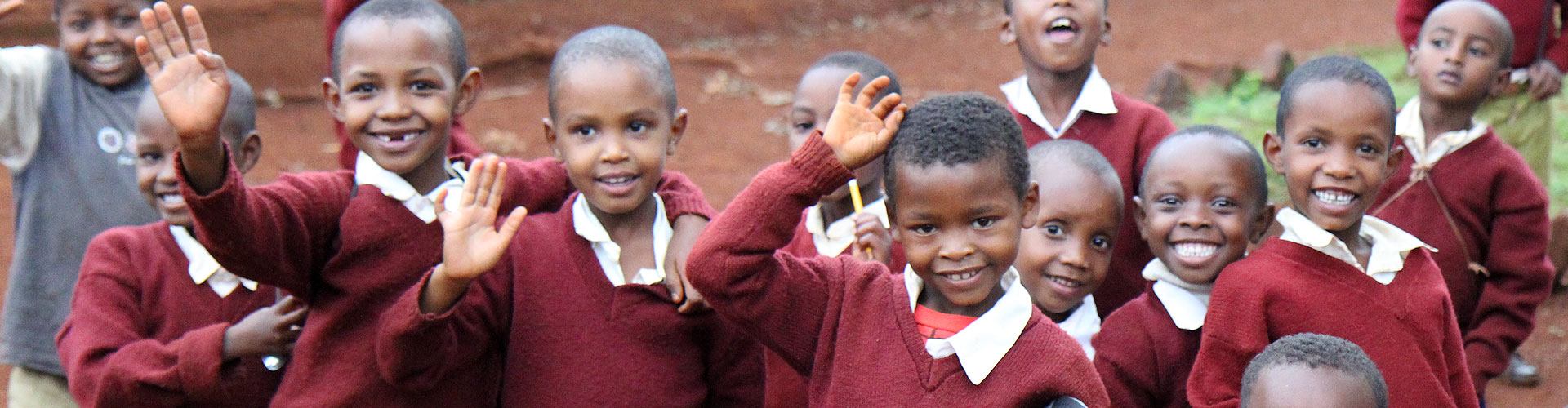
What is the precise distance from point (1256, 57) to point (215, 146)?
26.7 feet

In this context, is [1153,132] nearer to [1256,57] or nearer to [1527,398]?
[1527,398]

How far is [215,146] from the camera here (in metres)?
2.22

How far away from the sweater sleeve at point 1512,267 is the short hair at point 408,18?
8.38 feet

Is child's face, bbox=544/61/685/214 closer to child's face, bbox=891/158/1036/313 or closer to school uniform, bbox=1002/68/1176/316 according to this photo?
child's face, bbox=891/158/1036/313

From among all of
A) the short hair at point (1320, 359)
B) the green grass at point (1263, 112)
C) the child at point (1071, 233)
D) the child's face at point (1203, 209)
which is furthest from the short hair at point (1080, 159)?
the green grass at point (1263, 112)

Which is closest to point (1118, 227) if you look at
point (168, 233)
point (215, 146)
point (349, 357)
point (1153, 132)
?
point (1153, 132)

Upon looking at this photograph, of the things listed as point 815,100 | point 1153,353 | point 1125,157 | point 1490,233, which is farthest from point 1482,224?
point 815,100

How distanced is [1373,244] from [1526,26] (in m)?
2.45

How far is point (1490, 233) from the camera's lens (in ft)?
11.7

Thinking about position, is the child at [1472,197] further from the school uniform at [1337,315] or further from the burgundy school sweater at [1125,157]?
the school uniform at [1337,315]

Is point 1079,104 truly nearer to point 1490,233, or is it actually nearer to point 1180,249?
point 1180,249

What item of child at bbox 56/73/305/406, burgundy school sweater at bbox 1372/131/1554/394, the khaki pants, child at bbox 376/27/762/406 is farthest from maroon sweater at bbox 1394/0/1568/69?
the khaki pants

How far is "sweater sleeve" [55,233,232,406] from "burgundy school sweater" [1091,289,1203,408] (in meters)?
1.73

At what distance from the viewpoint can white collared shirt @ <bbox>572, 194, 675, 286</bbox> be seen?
8.32 feet
